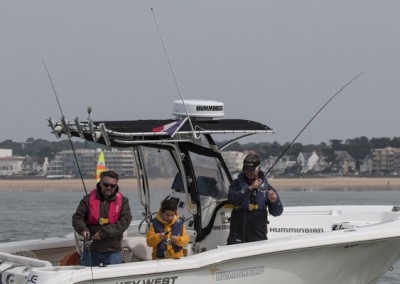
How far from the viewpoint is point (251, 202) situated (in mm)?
8070

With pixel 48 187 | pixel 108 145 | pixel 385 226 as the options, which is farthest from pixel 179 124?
pixel 48 187

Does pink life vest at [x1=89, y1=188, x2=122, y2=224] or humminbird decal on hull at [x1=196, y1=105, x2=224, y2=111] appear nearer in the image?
pink life vest at [x1=89, y1=188, x2=122, y2=224]

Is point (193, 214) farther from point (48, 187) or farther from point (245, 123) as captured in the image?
point (48, 187)

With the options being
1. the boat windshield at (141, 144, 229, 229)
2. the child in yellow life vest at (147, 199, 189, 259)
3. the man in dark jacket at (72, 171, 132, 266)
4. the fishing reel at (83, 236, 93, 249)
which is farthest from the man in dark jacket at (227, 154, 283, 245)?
the fishing reel at (83, 236, 93, 249)

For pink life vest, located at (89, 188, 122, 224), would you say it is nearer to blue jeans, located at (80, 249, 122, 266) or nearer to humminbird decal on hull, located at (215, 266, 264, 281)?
blue jeans, located at (80, 249, 122, 266)

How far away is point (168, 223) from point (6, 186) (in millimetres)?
90264

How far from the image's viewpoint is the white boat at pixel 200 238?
24.4ft

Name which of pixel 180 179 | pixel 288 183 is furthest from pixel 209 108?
pixel 288 183

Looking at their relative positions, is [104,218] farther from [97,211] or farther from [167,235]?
[167,235]

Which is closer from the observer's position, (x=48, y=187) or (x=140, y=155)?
(x=140, y=155)

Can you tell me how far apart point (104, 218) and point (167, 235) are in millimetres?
533

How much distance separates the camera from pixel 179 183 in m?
8.71

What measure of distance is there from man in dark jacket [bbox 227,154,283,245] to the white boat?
0.99 feet

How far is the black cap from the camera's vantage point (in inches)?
316
